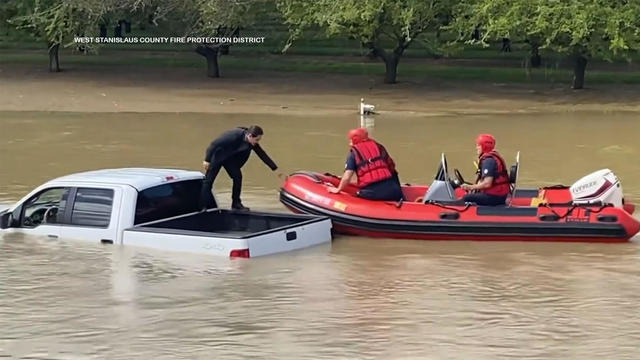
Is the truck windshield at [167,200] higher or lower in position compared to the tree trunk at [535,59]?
higher

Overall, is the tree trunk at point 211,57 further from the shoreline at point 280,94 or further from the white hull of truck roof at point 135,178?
the white hull of truck roof at point 135,178

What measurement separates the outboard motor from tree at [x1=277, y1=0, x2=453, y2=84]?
21.0 metres

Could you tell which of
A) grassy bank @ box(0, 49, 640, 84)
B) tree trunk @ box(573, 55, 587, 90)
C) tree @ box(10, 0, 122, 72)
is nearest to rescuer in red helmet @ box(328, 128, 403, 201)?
tree trunk @ box(573, 55, 587, 90)

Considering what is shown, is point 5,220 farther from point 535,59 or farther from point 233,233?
point 535,59

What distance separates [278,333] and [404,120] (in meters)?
20.9

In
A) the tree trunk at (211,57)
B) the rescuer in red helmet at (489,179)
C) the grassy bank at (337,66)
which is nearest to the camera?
the rescuer in red helmet at (489,179)

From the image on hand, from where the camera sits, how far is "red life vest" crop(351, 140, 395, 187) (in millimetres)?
15445

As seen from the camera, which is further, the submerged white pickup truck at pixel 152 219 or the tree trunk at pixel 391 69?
the tree trunk at pixel 391 69

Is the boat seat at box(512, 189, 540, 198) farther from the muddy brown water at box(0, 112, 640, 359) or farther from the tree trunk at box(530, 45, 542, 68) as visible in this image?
the tree trunk at box(530, 45, 542, 68)

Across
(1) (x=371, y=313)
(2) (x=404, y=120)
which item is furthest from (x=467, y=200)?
(2) (x=404, y=120)

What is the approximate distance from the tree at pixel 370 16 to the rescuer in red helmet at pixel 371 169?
20.9m

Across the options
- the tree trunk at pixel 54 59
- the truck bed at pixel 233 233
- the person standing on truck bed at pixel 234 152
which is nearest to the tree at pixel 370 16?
the tree trunk at pixel 54 59

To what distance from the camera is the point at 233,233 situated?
14.9 metres

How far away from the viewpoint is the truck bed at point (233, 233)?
1367 cm
